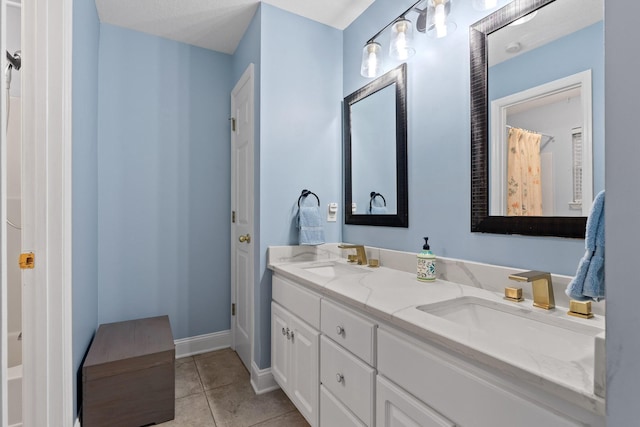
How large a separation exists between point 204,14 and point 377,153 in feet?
4.90

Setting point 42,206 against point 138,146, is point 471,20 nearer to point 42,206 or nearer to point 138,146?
point 42,206

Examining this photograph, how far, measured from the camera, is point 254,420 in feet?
5.51

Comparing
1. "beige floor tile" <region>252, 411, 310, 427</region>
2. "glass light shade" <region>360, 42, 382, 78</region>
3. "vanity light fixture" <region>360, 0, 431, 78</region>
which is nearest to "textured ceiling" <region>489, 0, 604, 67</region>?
"vanity light fixture" <region>360, 0, 431, 78</region>

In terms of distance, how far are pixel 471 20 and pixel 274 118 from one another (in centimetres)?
116

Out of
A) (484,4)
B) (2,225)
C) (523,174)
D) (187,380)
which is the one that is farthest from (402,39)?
(187,380)

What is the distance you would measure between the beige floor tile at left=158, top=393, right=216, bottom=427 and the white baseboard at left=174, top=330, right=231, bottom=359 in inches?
23.2

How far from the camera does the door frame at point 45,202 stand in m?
1.19

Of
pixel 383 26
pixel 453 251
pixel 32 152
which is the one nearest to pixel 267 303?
pixel 453 251

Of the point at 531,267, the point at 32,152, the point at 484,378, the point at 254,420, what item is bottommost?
the point at 254,420

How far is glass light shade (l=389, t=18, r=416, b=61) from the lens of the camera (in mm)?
1573

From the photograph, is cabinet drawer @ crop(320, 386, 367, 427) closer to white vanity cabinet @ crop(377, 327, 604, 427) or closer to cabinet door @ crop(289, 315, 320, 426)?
cabinet door @ crop(289, 315, 320, 426)

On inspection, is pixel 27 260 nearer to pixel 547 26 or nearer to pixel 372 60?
pixel 372 60

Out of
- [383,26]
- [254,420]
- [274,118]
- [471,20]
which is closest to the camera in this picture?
[471,20]

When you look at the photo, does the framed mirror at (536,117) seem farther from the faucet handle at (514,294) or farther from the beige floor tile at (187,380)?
the beige floor tile at (187,380)
